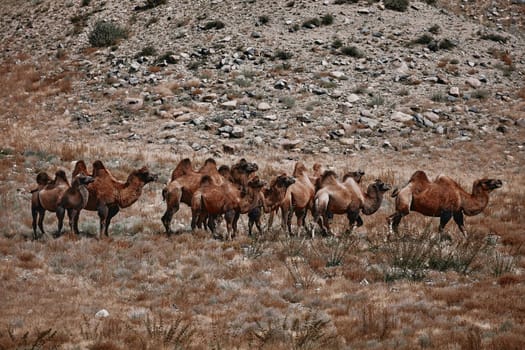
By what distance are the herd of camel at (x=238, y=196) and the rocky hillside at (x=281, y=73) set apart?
12.3 m

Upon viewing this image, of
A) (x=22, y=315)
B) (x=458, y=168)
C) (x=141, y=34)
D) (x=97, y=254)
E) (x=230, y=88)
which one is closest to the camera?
(x=22, y=315)

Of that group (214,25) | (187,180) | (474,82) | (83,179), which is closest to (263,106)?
(214,25)

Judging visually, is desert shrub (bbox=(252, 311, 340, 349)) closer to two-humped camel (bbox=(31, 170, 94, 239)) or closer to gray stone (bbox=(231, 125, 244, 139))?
two-humped camel (bbox=(31, 170, 94, 239))

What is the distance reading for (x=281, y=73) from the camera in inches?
1335

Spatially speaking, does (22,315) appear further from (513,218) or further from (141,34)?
(141,34)

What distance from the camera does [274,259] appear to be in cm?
1220

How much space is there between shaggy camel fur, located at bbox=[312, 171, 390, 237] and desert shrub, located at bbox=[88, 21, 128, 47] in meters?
28.8

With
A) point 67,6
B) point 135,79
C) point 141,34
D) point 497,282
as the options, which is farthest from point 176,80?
A: point 497,282

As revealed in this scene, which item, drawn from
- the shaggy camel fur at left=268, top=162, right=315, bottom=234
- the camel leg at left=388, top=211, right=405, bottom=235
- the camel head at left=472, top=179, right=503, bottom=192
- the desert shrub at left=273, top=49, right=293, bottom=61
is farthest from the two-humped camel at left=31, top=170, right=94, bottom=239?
the desert shrub at left=273, top=49, right=293, bottom=61

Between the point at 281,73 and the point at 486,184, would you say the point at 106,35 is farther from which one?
the point at 486,184

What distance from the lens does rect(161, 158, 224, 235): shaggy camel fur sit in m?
13.3

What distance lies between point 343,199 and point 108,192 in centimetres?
521

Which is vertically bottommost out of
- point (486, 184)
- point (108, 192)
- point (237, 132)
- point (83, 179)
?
point (237, 132)

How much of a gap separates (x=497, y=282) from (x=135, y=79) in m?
27.2
